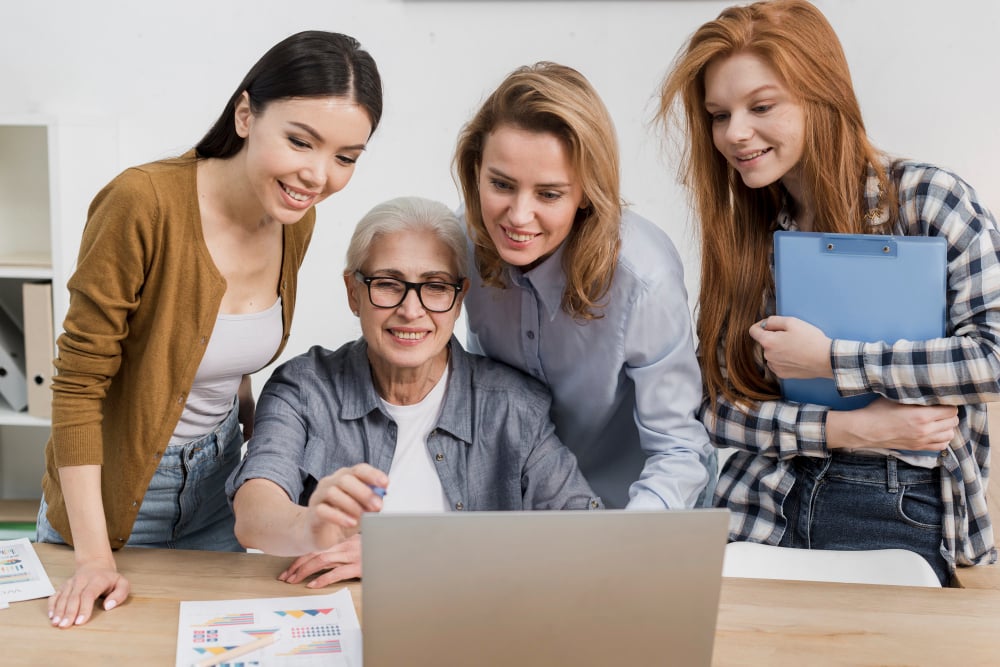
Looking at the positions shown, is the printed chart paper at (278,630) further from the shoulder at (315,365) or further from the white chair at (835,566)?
the white chair at (835,566)

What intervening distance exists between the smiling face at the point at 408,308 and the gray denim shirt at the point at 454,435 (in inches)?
3.8

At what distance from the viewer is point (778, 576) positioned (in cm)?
161

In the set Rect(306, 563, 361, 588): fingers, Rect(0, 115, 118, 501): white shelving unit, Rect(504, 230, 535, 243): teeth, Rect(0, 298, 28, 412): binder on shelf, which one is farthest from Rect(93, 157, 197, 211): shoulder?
Rect(0, 298, 28, 412): binder on shelf

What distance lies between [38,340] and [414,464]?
6.31ft

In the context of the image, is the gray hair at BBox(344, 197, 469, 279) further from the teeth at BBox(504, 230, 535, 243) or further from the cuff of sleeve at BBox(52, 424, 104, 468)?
the cuff of sleeve at BBox(52, 424, 104, 468)

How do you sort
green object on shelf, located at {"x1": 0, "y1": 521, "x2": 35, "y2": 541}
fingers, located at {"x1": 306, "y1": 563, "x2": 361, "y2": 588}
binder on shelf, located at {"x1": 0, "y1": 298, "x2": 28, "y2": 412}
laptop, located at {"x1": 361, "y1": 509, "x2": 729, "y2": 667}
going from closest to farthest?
laptop, located at {"x1": 361, "y1": 509, "x2": 729, "y2": 667} → fingers, located at {"x1": 306, "y1": 563, "x2": 361, "y2": 588} → binder on shelf, located at {"x1": 0, "y1": 298, "x2": 28, "y2": 412} → green object on shelf, located at {"x1": 0, "y1": 521, "x2": 35, "y2": 541}

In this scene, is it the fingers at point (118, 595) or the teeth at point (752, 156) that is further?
the teeth at point (752, 156)

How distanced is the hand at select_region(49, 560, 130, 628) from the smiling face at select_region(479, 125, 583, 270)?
79 cm

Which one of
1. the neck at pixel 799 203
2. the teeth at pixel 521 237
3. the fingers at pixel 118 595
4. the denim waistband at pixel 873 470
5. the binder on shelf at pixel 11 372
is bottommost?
the binder on shelf at pixel 11 372

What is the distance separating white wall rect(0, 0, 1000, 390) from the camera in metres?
2.89

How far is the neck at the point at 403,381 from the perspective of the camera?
5.58 feet

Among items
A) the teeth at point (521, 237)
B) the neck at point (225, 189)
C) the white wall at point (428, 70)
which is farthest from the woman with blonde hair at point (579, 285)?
the white wall at point (428, 70)

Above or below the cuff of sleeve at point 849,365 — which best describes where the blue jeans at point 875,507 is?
below

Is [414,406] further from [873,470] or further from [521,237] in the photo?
[873,470]
